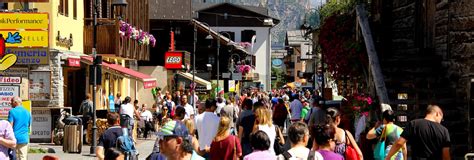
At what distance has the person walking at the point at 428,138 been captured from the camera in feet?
37.6

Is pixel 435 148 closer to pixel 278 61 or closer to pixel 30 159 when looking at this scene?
pixel 30 159

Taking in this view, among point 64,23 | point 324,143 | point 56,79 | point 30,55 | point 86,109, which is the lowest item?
point 86,109

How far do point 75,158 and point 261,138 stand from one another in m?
13.2

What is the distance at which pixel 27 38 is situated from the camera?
2339 centimetres

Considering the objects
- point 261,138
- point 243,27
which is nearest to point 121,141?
point 261,138

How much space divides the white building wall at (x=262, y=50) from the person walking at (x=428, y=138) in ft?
354

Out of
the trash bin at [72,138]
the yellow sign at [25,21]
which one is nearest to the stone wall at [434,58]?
the trash bin at [72,138]

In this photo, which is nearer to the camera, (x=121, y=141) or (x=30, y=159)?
(x=121, y=141)

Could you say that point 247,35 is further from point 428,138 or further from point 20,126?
point 428,138

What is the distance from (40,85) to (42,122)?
1.07m

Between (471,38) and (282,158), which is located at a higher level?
(471,38)

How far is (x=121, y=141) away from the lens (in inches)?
484

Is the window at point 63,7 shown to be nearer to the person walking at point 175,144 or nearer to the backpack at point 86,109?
the backpack at point 86,109

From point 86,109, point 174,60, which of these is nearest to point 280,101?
point 86,109
